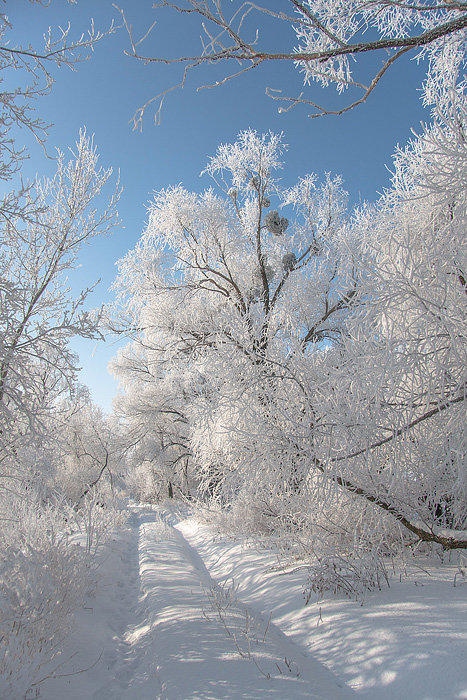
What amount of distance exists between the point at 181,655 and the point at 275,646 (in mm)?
757

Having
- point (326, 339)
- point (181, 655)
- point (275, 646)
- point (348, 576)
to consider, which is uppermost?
point (326, 339)

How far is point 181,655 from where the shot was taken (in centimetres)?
297

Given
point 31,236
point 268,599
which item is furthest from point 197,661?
point 31,236

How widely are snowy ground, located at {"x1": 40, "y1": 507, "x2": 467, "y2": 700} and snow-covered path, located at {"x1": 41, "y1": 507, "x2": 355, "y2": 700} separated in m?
0.01

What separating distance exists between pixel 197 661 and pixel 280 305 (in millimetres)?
6456

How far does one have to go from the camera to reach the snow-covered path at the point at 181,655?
249cm

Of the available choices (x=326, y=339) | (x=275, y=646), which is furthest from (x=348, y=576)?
(x=326, y=339)

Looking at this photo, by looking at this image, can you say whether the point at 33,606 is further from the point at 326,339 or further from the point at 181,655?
the point at 326,339

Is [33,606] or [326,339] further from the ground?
[326,339]

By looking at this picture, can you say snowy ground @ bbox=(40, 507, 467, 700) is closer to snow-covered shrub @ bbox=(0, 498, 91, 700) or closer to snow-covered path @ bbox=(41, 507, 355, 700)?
snow-covered path @ bbox=(41, 507, 355, 700)

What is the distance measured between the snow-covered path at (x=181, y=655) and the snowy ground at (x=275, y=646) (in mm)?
11

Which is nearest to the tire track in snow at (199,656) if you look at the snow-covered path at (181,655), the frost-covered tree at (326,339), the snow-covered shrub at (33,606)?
the snow-covered path at (181,655)

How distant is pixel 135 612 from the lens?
4.79 meters

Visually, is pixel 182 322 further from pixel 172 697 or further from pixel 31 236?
pixel 172 697
